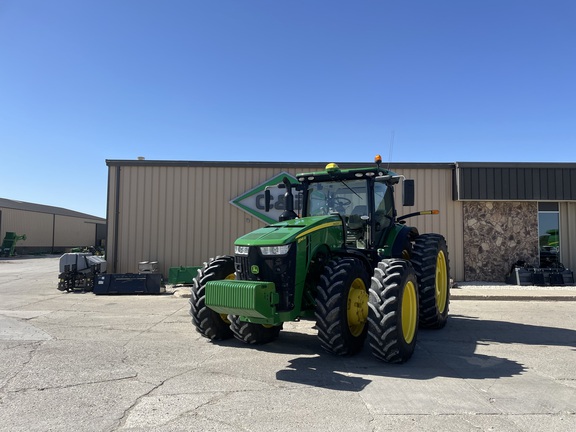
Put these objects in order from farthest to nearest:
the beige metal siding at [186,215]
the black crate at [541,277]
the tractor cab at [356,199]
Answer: the beige metal siding at [186,215]
the black crate at [541,277]
the tractor cab at [356,199]

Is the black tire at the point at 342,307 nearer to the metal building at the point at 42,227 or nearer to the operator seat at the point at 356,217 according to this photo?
the operator seat at the point at 356,217

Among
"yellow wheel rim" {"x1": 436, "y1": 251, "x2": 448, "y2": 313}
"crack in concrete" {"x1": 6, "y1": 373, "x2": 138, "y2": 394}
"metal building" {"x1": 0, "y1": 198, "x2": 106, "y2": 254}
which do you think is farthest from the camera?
"metal building" {"x1": 0, "y1": 198, "x2": 106, "y2": 254}

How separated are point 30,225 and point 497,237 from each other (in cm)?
4329

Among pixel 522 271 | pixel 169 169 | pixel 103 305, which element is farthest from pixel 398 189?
pixel 103 305

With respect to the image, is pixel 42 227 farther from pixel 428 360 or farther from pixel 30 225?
pixel 428 360

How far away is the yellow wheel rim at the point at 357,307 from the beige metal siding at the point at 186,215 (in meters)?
8.96

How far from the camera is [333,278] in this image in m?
5.28

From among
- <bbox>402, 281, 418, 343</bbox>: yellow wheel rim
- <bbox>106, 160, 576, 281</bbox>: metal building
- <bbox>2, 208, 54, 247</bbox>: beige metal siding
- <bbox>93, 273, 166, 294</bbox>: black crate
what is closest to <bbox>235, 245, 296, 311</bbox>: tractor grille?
<bbox>402, 281, 418, 343</bbox>: yellow wheel rim

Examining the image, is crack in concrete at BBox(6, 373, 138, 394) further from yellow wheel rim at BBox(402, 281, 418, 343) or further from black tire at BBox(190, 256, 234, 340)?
yellow wheel rim at BBox(402, 281, 418, 343)

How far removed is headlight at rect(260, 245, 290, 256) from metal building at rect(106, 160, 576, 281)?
8905 millimetres

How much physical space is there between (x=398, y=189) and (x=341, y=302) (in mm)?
10302

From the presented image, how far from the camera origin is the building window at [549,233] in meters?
14.4

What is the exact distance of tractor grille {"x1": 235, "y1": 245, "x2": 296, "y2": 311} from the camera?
212 inches

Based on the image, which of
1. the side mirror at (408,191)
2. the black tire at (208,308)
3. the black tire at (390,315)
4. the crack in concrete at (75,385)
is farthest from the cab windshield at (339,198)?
the crack in concrete at (75,385)
